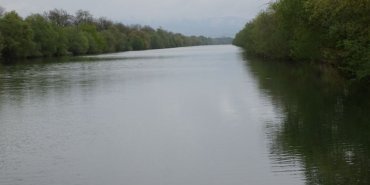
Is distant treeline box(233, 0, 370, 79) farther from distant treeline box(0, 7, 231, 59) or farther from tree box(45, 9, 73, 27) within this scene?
tree box(45, 9, 73, 27)

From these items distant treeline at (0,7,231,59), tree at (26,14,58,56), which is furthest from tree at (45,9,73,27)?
tree at (26,14,58,56)

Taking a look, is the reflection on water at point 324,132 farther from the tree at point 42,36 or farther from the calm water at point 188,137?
the tree at point 42,36

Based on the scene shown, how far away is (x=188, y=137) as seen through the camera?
20297 mm

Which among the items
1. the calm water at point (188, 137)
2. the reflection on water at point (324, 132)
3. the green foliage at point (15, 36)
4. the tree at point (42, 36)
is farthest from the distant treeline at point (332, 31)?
the tree at point (42, 36)

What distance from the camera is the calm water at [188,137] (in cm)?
1514

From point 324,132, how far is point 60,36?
349ft

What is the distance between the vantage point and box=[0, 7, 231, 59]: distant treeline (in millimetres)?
98438

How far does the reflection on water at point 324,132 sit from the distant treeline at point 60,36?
68.1 meters

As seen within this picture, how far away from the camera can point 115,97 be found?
1325 inches

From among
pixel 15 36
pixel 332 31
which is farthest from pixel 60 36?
pixel 332 31

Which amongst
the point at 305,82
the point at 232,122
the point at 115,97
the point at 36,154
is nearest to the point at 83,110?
the point at 115,97

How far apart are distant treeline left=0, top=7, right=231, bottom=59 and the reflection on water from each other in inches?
2681

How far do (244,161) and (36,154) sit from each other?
635 centimetres

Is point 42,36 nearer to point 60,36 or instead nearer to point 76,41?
point 60,36
